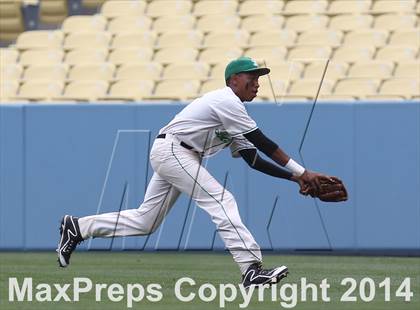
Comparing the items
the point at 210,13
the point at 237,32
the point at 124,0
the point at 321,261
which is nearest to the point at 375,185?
the point at 321,261

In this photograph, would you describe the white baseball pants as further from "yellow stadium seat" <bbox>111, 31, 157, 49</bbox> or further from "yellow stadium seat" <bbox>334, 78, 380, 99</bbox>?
"yellow stadium seat" <bbox>111, 31, 157, 49</bbox>

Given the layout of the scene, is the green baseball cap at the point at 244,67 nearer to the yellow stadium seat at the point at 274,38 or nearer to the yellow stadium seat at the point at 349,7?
the yellow stadium seat at the point at 274,38

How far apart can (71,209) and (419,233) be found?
12.2 feet

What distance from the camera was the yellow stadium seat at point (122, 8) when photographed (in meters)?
17.1

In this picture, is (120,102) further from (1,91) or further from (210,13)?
(210,13)

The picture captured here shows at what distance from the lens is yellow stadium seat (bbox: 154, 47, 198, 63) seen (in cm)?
1542

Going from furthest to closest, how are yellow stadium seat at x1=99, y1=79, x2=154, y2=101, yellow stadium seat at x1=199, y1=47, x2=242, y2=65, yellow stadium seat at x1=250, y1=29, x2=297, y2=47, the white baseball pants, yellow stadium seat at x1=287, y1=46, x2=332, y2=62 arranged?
yellow stadium seat at x1=250, y1=29, x2=297, y2=47, yellow stadium seat at x1=199, y1=47, x2=242, y2=65, yellow stadium seat at x1=287, y1=46, x2=332, y2=62, yellow stadium seat at x1=99, y1=79, x2=154, y2=101, the white baseball pants

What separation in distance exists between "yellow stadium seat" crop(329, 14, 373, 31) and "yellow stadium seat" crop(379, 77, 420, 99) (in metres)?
2.12

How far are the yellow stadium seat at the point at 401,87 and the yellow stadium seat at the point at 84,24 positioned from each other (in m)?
5.12

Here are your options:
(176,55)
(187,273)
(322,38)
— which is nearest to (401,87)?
(322,38)

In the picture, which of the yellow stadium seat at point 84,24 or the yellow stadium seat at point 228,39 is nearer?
the yellow stadium seat at point 228,39

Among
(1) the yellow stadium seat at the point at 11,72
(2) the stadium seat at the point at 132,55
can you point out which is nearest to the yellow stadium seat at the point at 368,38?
(2) the stadium seat at the point at 132,55

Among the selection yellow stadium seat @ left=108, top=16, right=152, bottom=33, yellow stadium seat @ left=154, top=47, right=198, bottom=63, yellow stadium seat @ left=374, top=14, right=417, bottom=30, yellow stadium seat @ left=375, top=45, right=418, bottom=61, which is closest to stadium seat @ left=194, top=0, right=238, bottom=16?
yellow stadium seat @ left=108, top=16, right=152, bottom=33

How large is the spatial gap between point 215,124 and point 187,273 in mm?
2037
